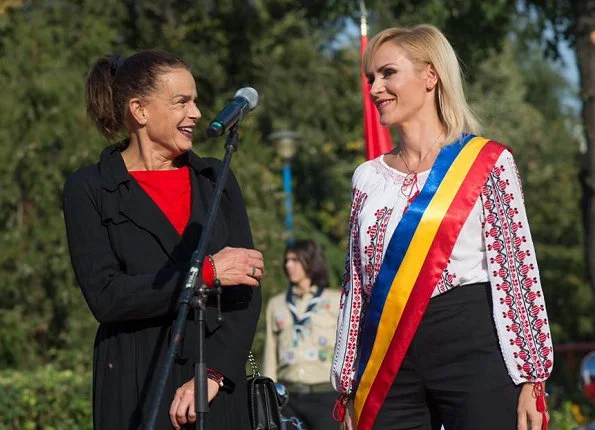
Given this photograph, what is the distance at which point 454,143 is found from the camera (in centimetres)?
434

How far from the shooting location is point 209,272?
3.92 m

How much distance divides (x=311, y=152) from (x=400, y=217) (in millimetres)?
15171

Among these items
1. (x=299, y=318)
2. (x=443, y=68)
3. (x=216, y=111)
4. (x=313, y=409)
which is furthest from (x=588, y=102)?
(x=443, y=68)

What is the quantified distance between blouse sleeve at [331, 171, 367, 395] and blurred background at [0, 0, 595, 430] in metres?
2.42

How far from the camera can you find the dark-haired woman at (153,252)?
3.96 m

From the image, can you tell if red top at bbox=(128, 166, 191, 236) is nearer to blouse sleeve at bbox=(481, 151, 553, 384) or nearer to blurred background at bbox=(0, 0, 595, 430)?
blouse sleeve at bbox=(481, 151, 553, 384)

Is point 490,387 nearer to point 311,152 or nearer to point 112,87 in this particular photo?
point 112,87

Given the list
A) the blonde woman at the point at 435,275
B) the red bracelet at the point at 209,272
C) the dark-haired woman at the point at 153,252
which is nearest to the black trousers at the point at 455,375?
the blonde woman at the point at 435,275

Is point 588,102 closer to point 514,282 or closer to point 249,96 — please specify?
point 514,282

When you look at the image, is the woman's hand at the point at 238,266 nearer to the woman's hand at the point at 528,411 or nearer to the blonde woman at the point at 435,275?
the blonde woman at the point at 435,275

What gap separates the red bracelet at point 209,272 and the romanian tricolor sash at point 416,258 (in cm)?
65

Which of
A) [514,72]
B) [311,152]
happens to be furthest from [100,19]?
[514,72]

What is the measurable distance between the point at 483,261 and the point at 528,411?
1.64ft

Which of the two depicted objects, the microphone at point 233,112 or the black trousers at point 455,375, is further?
the black trousers at point 455,375
